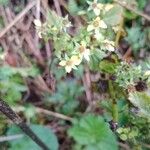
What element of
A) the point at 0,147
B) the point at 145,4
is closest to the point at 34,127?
the point at 0,147

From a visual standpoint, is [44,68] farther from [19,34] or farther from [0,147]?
[0,147]

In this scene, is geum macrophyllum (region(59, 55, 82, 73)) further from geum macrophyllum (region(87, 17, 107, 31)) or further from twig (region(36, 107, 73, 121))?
twig (region(36, 107, 73, 121))

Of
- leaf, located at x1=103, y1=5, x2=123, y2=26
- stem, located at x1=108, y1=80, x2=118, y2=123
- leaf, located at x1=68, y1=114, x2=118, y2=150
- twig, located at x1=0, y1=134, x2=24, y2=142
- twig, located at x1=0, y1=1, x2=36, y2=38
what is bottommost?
leaf, located at x1=68, y1=114, x2=118, y2=150

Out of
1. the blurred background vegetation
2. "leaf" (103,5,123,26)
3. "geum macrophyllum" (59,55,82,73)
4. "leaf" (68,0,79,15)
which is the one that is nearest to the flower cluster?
"geum macrophyllum" (59,55,82,73)

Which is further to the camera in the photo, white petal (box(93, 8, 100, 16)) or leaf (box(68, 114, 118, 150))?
leaf (box(68, 114, 118, 150))

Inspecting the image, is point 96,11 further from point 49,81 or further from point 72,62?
point 49,81

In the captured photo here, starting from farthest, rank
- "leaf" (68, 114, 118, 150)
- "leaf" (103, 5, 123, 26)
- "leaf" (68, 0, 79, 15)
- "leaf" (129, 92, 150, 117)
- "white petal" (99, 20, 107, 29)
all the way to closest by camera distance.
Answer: "leaf" (68, 0, 79, 15) → "leaf" (68, 114, 118, 150) → "leaf" (103, 5, 123, 26) → "white petal" (99, 20, 107, 29) → "leaf" (129, 92, 150, 117)

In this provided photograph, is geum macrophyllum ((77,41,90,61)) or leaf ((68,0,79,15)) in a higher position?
geum macrophyllum ((77,41,90,61))

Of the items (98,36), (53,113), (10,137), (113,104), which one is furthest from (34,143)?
(98,36)
